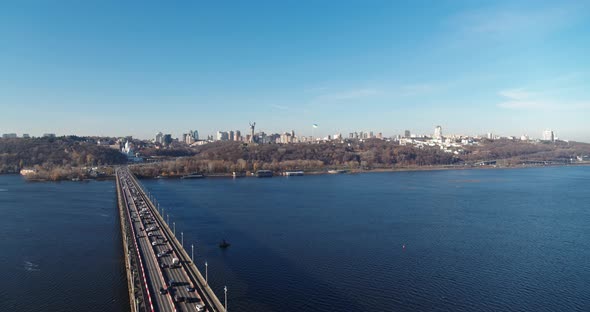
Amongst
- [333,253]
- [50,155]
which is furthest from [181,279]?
[50,155]

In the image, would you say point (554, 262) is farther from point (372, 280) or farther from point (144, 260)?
point (144, 260)

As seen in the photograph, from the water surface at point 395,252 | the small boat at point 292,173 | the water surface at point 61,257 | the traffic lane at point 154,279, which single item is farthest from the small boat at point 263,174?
the traffic lane at point 154,279

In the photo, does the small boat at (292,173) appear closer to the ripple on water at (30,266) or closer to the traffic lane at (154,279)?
the traffic lane at (154,279)

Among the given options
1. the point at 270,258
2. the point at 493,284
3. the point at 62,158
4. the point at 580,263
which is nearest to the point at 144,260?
the point at 270,258

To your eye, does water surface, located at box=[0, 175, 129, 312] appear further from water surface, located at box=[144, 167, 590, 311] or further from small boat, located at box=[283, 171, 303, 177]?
small boat, located at box=[283, 171, 303, 177]

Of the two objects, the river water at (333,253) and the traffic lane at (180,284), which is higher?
the traffic lane at (180,284)

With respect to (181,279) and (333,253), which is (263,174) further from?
(181,279)
